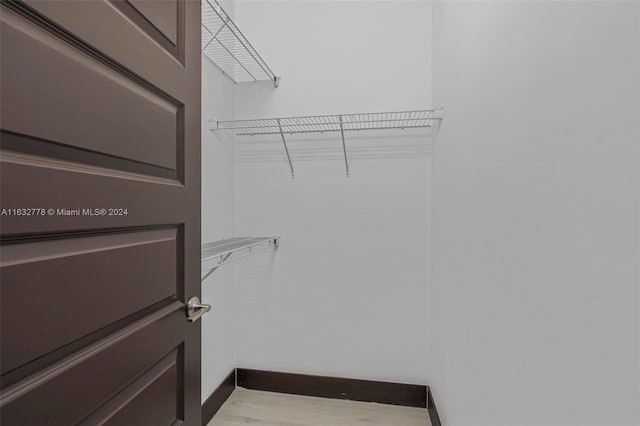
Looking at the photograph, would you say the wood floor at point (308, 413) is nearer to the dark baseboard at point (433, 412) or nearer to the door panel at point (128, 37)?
the dark baseboard at point (433, 412)

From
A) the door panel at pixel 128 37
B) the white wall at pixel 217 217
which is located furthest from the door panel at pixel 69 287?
the white wall at pixel 217 217

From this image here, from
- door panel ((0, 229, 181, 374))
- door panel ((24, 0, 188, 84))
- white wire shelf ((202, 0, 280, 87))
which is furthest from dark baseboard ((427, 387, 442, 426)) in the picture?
white wire shelf ((202, 0, 280, 87))

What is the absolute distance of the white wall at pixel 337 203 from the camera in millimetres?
1887

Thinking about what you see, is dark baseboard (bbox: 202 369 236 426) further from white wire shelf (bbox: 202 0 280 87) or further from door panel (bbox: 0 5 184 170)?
white wire shelf (bbox: 202 0 280 87)

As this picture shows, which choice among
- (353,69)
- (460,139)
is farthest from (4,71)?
(353,69)

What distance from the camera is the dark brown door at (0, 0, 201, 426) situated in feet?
1.67

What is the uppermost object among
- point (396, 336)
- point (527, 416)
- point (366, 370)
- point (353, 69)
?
point (353, 69)

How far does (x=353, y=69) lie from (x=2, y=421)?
6.77ft

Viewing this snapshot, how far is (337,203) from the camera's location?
6.47 feet

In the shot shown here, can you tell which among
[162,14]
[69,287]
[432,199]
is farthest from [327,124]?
[69,287]

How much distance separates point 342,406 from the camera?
187cm

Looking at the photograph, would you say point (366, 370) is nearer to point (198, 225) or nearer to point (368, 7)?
point (198, 225)

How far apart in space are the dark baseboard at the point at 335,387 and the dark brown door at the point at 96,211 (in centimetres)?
110

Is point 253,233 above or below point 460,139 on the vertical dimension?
below
